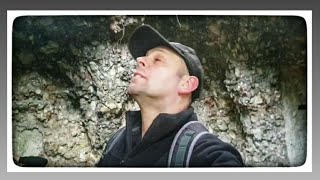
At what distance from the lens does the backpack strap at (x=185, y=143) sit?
12.3 meters

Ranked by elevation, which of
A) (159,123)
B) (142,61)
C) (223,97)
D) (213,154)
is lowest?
(213,154)

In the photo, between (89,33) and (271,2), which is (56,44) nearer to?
(89,33)

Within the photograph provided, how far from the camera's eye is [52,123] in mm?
12328

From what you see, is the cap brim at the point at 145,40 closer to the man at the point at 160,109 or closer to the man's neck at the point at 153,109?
the man at the point at 160,109

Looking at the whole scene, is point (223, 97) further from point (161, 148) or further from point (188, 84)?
point (161, 148)

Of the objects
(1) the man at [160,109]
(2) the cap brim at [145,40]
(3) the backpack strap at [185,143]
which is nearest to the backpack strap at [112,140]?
(1) the man at [160,109]

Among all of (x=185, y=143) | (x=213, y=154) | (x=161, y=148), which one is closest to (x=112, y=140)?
(x=161, y=148)

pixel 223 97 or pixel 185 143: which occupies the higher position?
pixel 223 97

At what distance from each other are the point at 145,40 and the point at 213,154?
0.57 meters

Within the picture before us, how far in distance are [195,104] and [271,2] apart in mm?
551

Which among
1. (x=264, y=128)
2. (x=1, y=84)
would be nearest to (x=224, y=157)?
(x=264, y=128)

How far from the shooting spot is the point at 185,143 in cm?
1230

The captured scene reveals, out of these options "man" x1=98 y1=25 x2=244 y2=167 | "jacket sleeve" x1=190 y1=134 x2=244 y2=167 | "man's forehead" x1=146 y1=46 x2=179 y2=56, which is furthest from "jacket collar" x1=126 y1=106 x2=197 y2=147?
"man's forehead" x1=146 y1=46 x2=179 y2=56

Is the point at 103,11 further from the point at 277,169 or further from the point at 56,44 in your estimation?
the point at 277,169
